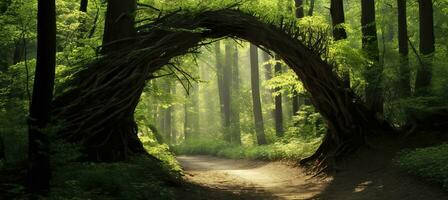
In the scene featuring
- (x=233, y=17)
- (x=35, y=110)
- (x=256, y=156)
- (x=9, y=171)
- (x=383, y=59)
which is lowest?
(x=256, y=156)

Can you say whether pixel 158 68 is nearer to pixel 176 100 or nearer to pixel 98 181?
pixel 98 181

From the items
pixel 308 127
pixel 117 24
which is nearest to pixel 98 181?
pixel 117 24

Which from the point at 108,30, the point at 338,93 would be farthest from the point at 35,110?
the point at 338,93

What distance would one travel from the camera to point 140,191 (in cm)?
707

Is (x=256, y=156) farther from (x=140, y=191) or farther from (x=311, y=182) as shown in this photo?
(x=140, y=191)

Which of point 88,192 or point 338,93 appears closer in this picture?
point 88,192

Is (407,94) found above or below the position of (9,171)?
above

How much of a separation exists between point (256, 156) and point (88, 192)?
13309 mm

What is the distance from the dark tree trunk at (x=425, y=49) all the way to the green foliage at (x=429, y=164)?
3.30m

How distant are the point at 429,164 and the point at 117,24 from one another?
7.43 metres

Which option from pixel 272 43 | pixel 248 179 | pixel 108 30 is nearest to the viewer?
pixel 108 30

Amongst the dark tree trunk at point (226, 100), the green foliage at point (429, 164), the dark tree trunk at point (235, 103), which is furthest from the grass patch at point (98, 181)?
the dark tree trunk at point (235, 103)

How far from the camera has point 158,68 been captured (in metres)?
10.4

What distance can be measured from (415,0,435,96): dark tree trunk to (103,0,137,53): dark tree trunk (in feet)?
27.6
